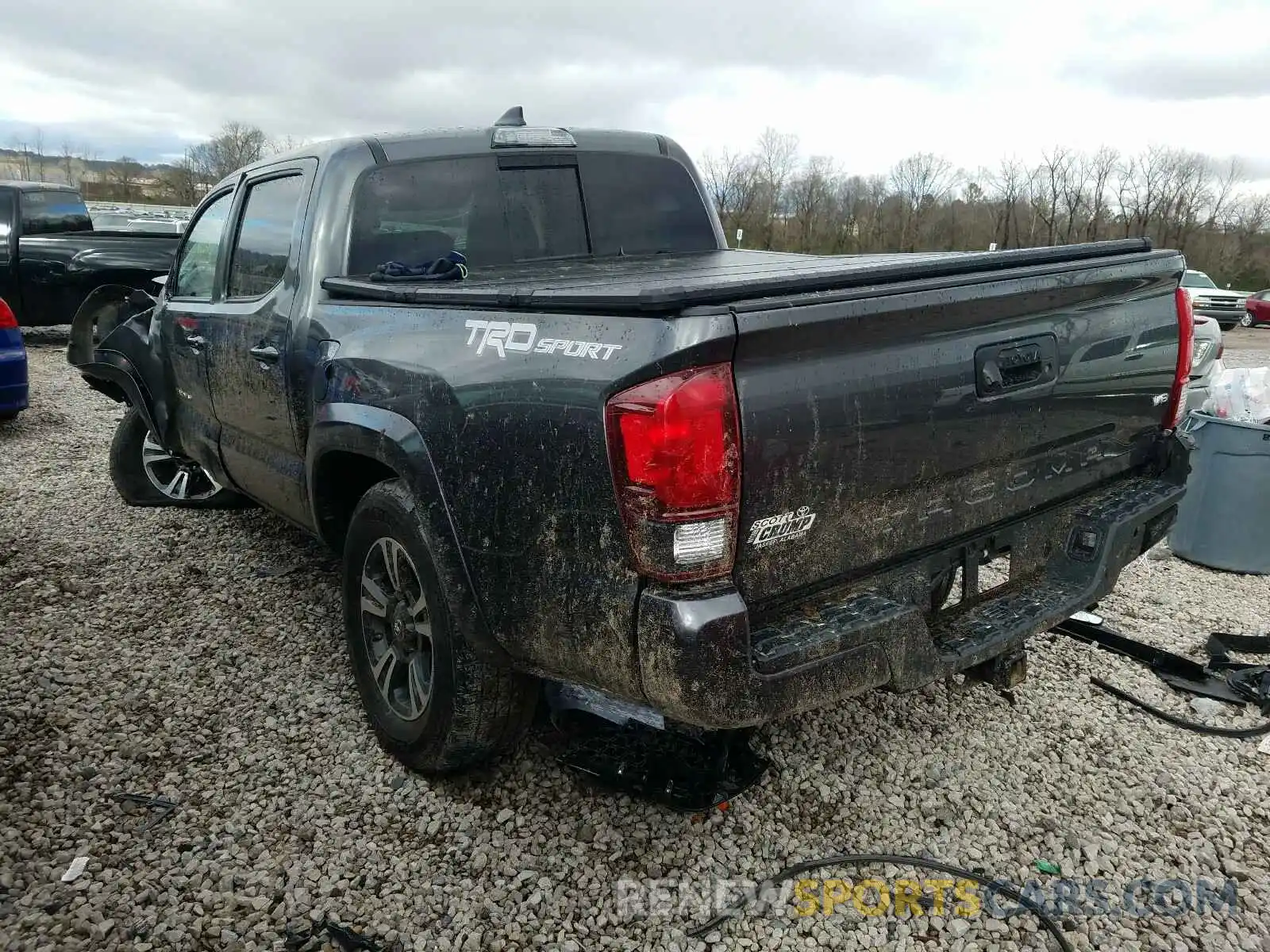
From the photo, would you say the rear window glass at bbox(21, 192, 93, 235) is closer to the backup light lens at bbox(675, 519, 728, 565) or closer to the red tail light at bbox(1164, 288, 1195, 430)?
the backup light lens at bbox(675, 519, 728, 565)

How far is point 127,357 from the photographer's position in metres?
5.28

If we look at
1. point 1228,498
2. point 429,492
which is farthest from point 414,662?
point 1228,498

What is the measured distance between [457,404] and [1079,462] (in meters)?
1.90

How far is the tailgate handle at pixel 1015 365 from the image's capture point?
2.48m

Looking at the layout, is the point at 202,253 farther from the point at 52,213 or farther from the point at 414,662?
the point at 52,213

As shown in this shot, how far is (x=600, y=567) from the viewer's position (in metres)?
2.17

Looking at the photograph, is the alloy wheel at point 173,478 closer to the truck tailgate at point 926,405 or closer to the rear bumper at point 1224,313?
the truck tailgate at point 926,405

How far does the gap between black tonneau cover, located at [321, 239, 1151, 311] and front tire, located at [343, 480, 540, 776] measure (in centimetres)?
64

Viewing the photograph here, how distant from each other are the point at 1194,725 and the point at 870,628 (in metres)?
1.86

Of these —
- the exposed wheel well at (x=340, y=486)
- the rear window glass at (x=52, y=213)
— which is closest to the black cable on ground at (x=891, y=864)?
the exposed wheel well at (x=340, y=486)

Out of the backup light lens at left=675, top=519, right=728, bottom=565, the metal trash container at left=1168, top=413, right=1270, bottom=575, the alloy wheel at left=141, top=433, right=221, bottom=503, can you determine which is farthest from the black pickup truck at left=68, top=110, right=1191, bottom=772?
the metal trash container at left=1168, top=413, right=1270, bottom=575

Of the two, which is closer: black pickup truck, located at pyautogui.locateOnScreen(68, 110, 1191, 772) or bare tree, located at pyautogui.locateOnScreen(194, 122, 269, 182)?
black pickup truck, located at pyautogui.locateOnScreen(68, 110, 1191, 772)

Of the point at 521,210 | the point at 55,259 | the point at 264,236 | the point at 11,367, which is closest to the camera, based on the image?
the point at 521,210

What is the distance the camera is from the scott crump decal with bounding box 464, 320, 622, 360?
2.15 metres
